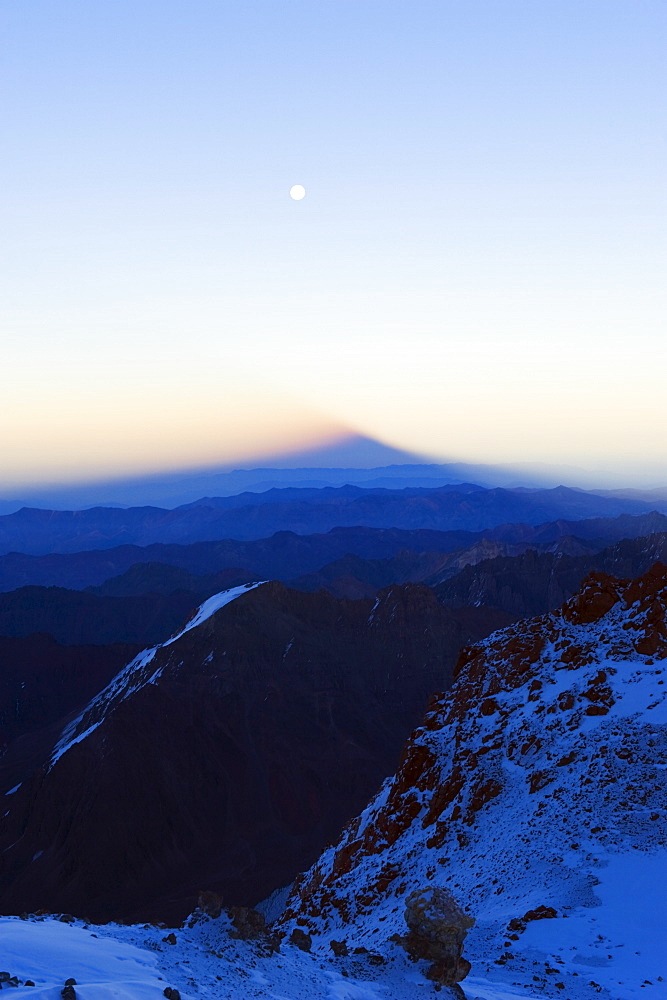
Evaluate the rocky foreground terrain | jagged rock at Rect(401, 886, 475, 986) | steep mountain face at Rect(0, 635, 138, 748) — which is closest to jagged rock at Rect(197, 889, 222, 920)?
the rocky foreground terrain

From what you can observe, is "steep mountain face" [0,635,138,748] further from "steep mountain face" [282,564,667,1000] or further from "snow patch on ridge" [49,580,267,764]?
"steep mountain face" [282,564,667,1000]

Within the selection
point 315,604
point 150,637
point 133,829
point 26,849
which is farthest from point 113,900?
point 150,637

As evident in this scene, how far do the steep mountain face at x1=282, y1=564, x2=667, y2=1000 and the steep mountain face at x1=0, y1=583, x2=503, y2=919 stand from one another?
31.2 metres

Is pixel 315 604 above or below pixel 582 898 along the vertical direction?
below

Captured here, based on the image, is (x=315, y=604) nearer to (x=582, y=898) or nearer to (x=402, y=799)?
(x=402, y=799)

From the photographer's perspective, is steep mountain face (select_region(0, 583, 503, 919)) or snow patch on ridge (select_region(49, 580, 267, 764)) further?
snow patch on ridge (select_region(49, 580, 267, 764))

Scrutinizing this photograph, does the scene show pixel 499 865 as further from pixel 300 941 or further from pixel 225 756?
pixel 225 756

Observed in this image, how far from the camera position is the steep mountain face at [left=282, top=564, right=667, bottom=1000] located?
746 inches

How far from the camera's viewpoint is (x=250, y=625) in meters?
101

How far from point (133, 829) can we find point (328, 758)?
81.2 ft

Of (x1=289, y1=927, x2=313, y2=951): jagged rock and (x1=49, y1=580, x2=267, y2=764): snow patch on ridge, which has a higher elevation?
(x1=289, y1=927, x2=313, y2=951): jagged rock

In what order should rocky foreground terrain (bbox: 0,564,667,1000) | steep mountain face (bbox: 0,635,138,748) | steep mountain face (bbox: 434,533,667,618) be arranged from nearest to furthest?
rocky foreground terrain (bbox: 0,564,667,1000), steep mountain face (bbox: 0,635,138,748), steep mountain face (bbox: 434,533,667,618)

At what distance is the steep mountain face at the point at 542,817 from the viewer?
18938 mm

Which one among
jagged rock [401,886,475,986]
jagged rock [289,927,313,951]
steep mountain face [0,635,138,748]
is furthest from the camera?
steep mountain face [0,635,138,748]
